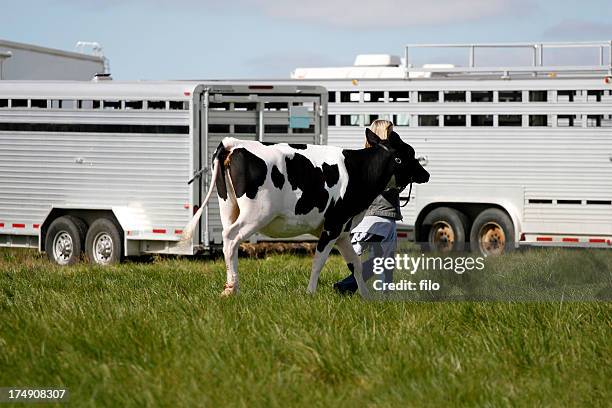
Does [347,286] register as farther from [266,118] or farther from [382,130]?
[266,118]

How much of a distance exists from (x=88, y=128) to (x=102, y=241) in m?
1.78

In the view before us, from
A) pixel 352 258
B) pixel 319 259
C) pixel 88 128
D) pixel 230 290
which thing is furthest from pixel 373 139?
pixel 88 128

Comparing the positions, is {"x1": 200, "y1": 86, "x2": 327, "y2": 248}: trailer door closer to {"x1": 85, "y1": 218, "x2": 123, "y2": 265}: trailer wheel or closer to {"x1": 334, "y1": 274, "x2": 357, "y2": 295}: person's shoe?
{"x1": 85, "y1": 218, "x2": 123, "y2": 265}: trailer wheel

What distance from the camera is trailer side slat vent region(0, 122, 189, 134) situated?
1752 cm

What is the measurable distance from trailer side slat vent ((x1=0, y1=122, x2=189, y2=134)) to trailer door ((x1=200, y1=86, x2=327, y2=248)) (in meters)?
0.61

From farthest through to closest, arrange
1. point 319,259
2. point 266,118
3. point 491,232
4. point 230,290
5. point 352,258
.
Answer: point 491,232
point 266,118
point 352,258
point 319,259
point 230,290

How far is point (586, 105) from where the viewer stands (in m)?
18.1

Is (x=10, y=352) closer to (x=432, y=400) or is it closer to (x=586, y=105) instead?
(x=432, y=400)

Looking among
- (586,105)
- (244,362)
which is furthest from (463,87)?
(244,362)

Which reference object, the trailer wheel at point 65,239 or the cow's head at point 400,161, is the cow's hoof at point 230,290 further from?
the trailer wheel at point 65,239

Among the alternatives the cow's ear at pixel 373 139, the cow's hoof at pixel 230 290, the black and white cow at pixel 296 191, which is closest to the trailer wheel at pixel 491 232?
the cow's ear at pixel 373 139

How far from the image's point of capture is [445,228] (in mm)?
18891

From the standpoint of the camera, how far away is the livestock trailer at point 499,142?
59.1 feet

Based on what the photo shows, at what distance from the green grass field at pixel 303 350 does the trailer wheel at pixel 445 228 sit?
8.47m
